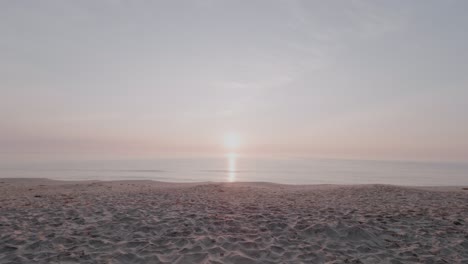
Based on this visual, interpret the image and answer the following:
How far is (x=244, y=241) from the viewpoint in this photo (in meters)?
6.61

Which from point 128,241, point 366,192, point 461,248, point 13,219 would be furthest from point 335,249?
point 366,192

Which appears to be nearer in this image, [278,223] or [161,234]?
[161,234]

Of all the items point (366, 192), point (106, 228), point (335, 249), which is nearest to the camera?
point (335, 249)

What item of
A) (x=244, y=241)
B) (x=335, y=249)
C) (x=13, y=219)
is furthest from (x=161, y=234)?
(x=13, y=219)

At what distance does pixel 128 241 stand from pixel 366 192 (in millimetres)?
12181

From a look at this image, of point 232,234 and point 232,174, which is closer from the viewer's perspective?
point 232,234

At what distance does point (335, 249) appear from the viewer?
6.27m

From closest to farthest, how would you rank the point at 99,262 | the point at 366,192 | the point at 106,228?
the point at 99,262 → the point at 106,228 → the point at 366,192

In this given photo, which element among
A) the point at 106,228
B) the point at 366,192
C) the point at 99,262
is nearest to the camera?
the point at 99,262

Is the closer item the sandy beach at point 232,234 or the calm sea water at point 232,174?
the sandy beach at point 232,234

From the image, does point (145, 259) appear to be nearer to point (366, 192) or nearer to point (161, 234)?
point (161, 234)

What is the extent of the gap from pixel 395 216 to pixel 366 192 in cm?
659

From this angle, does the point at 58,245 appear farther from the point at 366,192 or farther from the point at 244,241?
the point at 366,192

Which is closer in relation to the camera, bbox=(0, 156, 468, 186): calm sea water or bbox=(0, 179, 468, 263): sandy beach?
bbox=(0, 179, 468, 263): sandy beach
